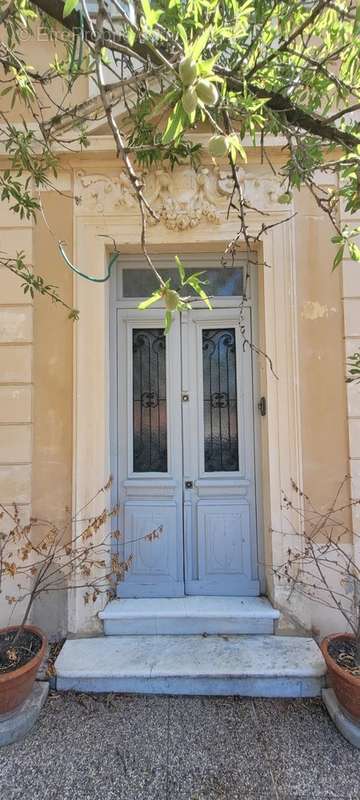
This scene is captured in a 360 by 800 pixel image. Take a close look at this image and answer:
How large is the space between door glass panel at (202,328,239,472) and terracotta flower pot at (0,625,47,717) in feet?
5.48

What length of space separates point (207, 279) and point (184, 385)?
86cm

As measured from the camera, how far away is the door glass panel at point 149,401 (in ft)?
10.8

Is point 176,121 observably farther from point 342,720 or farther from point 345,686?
point 342,720

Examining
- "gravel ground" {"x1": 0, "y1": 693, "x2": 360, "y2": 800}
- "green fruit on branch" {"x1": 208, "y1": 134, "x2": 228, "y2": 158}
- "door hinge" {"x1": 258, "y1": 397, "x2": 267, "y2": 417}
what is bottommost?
"gravel ground" {"x1": 0, "y1": 693, "x2": 360, "y2": 800}

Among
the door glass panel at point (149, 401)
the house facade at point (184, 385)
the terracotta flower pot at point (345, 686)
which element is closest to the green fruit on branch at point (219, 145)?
the house facade at point (184, 385)

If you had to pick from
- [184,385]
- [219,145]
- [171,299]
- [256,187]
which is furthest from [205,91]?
[184,385]

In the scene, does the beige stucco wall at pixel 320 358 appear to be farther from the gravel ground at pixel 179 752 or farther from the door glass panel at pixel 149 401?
the gravel ground at pixel 179 752

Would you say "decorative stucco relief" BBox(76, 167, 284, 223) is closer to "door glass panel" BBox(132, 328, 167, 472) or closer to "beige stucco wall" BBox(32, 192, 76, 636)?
"beige stucco wall" BBox(32, 192, 76, 636)

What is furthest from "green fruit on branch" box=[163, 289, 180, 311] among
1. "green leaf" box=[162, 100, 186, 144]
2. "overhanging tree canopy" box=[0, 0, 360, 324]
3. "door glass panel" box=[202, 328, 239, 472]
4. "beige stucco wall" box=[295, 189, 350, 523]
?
"door glass panel" box=[202, 328, 239, 472]

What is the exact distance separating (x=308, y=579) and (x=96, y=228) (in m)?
2.89

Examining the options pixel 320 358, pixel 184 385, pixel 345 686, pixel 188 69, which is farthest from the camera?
pixel 184 385

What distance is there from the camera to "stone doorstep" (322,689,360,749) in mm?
2193

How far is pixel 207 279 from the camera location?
335 cm

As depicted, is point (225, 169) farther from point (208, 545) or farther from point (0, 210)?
point (208, 545)
